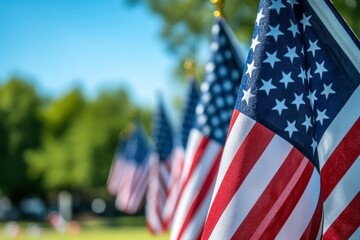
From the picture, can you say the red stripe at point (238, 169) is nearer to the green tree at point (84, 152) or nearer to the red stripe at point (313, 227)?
the red stripe at point (313, 227)

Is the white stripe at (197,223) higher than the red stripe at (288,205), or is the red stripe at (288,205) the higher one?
the red stripe at (288,205)

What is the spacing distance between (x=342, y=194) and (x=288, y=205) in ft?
1.80

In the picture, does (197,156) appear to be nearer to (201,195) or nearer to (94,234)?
(201,195)

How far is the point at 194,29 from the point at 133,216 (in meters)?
39.0

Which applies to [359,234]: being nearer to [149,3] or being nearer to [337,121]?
[337,121]

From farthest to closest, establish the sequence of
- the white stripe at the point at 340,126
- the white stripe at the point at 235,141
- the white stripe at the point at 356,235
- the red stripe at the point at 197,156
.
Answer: the red stripe at the point at 197,156
the white stripe at the point at 340,126
the white stripe at the point at 356,235
the white stripe at the point at 235,141

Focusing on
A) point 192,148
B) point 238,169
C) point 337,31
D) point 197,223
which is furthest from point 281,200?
point 192,148

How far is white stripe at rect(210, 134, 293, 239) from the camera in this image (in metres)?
4.55

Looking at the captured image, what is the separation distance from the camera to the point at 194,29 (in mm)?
27281

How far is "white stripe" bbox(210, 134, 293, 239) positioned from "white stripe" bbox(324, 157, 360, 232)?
55cm

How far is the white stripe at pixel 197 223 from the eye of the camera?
748 cm

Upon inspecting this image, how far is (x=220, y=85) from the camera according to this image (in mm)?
8039

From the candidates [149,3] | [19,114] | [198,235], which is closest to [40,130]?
[19,114]

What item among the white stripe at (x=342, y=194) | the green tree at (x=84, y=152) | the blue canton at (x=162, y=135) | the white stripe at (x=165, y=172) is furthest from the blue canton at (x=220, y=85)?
the green tree at (x=84, y=152)
